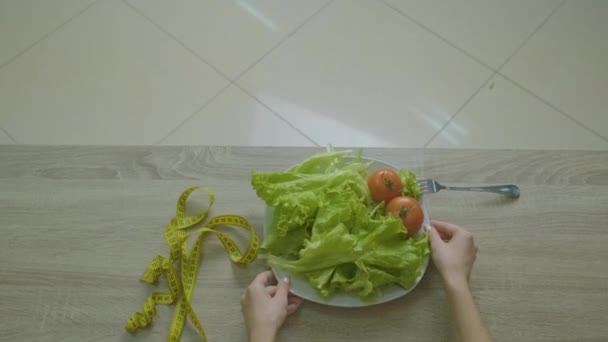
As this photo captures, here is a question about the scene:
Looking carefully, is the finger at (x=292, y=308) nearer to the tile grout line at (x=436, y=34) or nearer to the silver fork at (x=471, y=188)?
the silver fork at (x=471, y=188)

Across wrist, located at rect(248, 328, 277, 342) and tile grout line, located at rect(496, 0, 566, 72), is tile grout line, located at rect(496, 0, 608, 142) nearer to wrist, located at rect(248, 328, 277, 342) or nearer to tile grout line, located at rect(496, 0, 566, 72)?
tile grout line, located at rect(496, 0, 566, 72)

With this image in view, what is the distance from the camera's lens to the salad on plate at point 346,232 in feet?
2.64

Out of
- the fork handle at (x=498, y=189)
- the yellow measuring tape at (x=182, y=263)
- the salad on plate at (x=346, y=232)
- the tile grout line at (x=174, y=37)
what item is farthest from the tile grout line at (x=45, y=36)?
the fork handle at (x=498, y=189)

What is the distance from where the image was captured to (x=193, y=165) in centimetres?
103

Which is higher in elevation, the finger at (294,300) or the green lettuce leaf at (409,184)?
the green lettuce leaf at (409,184)

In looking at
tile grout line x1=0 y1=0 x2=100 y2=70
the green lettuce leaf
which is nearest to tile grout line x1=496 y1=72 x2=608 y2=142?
the green lettuce leaf

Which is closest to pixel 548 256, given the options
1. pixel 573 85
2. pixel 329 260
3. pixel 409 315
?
pixel 409 315

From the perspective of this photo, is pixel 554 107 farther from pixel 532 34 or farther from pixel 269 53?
pixel 269 53

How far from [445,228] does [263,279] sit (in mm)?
364

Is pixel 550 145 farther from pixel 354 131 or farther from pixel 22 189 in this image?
pixel 22 189

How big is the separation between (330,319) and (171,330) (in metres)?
0.29

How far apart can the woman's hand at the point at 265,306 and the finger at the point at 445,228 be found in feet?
1.00

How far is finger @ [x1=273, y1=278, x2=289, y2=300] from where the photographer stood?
2.71 feet

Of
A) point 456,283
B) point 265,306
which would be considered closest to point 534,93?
point 456,283
